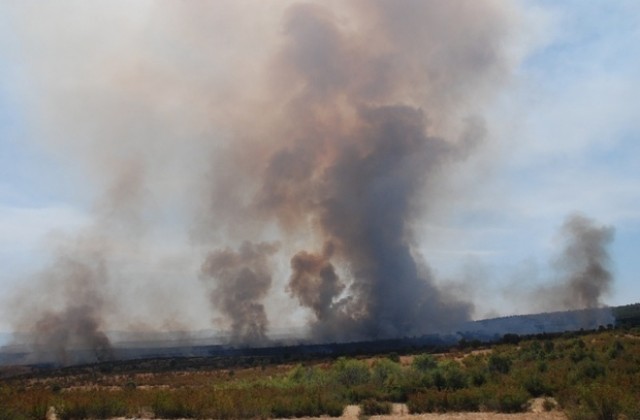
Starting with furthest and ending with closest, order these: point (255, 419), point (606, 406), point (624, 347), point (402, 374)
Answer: point (624, 347), point (402, 374), point (255, 419), point (606, 406)

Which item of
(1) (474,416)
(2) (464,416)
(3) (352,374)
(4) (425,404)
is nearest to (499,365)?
(3) (352,374)

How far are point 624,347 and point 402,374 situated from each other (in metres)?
18.5

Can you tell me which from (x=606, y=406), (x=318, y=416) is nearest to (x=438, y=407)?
(x=318, y=416)

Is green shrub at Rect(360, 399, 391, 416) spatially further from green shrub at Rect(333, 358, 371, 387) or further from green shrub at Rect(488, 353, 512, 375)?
green shrub at Rect(488, 353, 512, 375)

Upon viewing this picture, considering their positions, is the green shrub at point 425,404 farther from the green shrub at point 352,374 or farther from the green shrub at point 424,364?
the green shrub at point 424,364

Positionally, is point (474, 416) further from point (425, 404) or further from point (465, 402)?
point (425, 404)

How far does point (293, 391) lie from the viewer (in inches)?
1050

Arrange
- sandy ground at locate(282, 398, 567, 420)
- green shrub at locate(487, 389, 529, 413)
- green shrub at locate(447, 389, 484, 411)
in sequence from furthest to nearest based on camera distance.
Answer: green shrub at locate(447, 389, 484, 411) < green shrub at locate(487, 389, 529, 413) < sandy ground at locate(282, 398, 567, 420)

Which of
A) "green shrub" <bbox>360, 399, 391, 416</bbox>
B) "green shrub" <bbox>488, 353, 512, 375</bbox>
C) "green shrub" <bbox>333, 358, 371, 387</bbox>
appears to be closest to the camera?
"green shrub" <bbox>360, 399, 391, 416</bbox>

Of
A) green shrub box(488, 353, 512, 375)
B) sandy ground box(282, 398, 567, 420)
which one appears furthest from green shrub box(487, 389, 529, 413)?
green shrub box(488, 353, 512, 375)

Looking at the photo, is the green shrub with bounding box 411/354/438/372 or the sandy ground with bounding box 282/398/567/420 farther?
the green shrub with bounding box 411/354/438/372

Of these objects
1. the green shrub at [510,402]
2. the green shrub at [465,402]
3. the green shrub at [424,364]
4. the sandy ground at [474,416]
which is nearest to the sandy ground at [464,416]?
the sandy ground at [474,416]

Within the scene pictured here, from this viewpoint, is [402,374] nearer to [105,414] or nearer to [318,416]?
[318,416]

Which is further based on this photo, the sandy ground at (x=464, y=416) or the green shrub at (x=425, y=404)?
the green shrub at (x=425, y=404)
